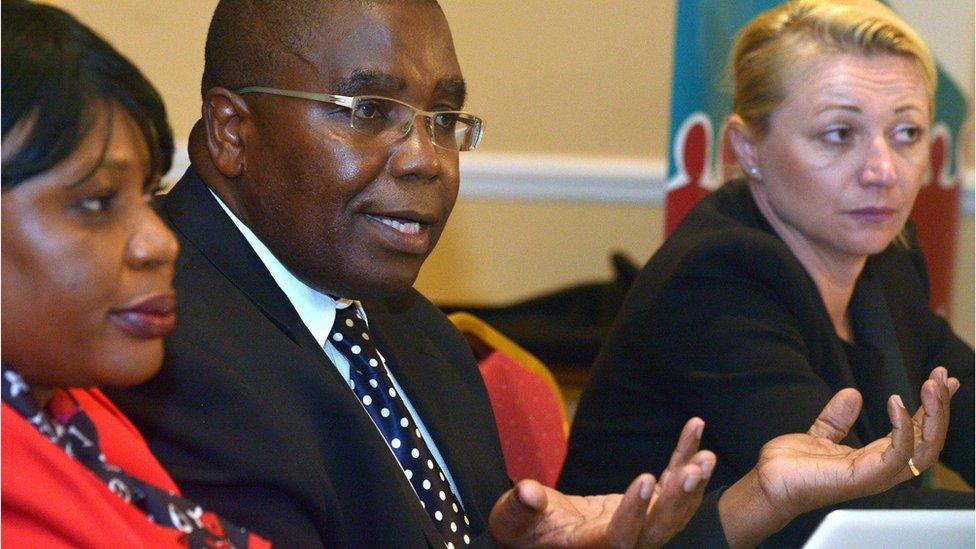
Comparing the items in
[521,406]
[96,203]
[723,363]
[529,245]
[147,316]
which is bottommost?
[529,245]

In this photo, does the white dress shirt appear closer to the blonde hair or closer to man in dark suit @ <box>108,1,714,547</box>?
man in dark suit @ <box>108,1,714,547</box>

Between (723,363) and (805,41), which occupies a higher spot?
(805,41)

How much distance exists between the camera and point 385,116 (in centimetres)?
153

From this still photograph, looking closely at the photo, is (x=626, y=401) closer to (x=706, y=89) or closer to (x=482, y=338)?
(x=482, y=338)

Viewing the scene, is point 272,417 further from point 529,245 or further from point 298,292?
point 529,245

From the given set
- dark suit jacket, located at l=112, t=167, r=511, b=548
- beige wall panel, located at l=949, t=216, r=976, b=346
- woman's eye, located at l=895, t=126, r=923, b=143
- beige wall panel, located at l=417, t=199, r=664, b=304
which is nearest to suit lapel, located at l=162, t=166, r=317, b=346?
dark suit jacket, located at l=112, t=167, r=511, b=548

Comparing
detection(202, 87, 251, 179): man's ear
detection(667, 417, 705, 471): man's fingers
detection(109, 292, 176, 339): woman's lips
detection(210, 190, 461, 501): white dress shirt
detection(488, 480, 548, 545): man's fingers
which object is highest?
detection(202, 87, 251, 179): man's ear

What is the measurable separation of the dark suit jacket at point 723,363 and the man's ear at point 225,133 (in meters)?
0.79

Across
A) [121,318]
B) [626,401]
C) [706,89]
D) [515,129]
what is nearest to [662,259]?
[626,401]

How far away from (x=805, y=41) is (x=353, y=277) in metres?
1.06

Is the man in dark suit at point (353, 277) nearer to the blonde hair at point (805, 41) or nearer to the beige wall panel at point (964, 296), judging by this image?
the blonde hair at point (805, 41)

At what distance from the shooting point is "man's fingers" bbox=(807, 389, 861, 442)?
160 cm

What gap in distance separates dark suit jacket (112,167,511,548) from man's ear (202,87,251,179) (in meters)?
0.04

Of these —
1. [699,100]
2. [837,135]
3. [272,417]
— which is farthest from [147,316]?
[699,100]
